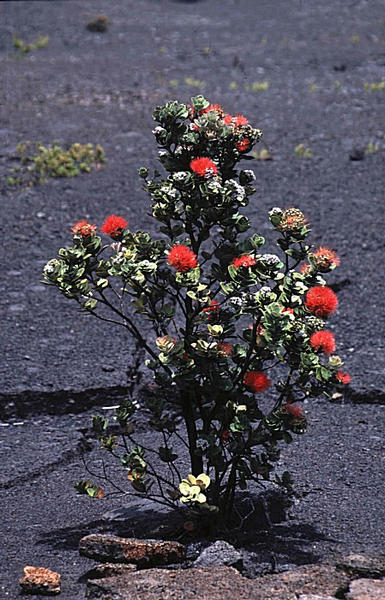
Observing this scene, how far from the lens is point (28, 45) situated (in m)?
8.97

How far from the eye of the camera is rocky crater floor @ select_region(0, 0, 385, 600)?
242cm

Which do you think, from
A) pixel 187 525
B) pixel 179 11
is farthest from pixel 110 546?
pixel 179 11

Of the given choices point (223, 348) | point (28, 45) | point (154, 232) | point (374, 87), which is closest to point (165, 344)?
point (223, 348)

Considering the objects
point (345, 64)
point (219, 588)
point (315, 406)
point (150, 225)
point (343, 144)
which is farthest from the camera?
point (345, 64)

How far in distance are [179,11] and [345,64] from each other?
3.21 metres

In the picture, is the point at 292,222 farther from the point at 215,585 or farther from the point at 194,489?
the point at 215,585

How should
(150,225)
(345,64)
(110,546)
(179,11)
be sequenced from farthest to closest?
1. (179,11)
2. (345,64)
3. (150,225)
4. (110,546)

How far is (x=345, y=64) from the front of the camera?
8586 millimetres

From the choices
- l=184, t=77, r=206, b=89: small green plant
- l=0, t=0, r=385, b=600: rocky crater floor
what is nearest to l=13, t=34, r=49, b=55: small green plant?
l=0, t=0, r=385, b=600: rocky crater floor

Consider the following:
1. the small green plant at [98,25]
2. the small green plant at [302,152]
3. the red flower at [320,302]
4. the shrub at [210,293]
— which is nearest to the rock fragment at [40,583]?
the shrub at [210,293]

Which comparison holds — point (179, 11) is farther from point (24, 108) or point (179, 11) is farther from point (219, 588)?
point (219, 588)

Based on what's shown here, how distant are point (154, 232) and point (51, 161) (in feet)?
4.19

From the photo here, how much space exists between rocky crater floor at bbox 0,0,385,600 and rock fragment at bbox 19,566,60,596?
0.04m

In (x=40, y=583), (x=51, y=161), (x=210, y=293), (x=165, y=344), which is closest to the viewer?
(x=40, y=583)
